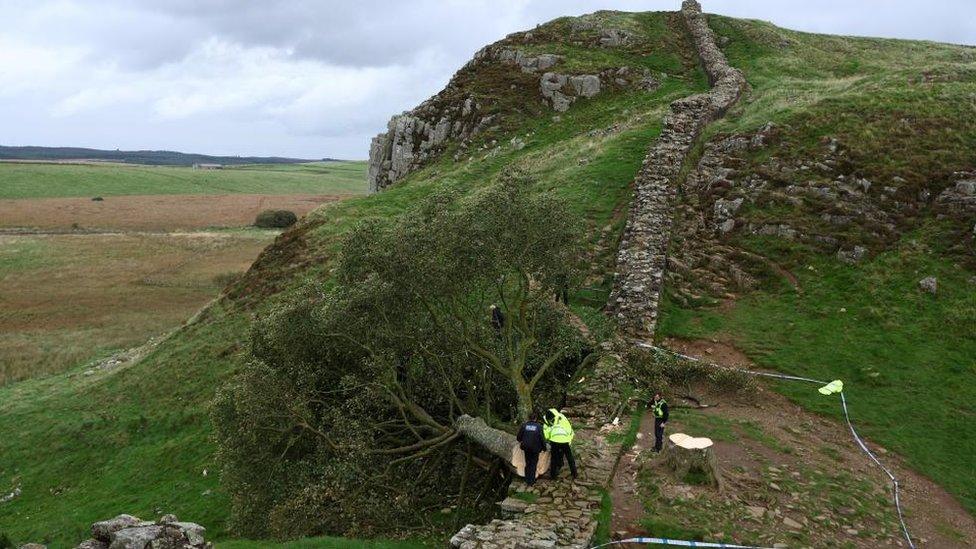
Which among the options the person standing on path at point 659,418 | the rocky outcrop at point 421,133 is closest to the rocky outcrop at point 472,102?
the rocky outcrop at point 421,133

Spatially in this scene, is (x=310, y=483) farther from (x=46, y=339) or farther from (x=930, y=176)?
(x=46, y=339)

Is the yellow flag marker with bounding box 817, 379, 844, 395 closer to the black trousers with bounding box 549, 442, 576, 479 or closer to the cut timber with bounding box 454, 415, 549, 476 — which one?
the black trousers with bounding box 549, 442, 576, 479

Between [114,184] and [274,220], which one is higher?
[114,184]

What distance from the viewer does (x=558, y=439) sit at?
15.7m

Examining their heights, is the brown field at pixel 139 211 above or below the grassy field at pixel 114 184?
below

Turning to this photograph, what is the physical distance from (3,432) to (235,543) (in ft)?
89.4

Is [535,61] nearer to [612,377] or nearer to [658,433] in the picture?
[612,377]

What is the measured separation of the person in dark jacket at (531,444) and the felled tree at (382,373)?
4.72 feet

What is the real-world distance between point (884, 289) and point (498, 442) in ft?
68.8

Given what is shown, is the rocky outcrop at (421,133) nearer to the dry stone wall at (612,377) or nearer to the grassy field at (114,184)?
the dry stone wall at (612,377)

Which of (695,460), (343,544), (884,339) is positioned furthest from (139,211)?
(695,460)

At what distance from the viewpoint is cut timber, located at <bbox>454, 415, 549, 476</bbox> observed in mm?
16453

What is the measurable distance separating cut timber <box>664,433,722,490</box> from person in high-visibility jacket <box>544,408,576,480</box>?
9.29 feet

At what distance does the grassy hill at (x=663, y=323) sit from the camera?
23.6 m
